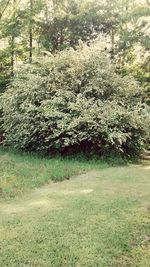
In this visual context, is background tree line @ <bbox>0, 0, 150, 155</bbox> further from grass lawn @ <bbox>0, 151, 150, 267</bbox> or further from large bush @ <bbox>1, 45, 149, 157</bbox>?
grass lawn @ <bbox>0, 151, 150, 267</bbox>

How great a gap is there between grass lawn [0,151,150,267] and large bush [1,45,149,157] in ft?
8.69

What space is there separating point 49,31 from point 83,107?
1081 centimetres

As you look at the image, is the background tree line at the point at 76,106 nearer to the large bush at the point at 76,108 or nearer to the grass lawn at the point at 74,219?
the large bush at the point at 76,108

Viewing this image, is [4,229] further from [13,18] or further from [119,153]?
[13,18]

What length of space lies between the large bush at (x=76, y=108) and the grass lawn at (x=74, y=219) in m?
2.65

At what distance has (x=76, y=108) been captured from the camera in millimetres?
12688

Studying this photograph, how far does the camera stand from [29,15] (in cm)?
2197

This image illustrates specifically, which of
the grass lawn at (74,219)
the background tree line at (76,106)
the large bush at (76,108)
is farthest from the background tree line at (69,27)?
the grass lawn at (74,219)

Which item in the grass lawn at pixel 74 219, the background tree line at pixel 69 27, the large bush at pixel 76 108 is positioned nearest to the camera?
the grass lawn at pixel 74 219

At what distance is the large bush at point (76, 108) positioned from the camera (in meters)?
12.6

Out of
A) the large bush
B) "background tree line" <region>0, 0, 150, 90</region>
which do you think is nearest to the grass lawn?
the large bush

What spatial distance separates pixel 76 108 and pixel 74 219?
6.83 m

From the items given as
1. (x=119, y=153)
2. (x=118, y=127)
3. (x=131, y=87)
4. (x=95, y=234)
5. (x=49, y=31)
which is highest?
(x=49, y=31)

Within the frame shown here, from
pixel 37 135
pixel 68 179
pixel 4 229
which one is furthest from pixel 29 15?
pixel 4 229
